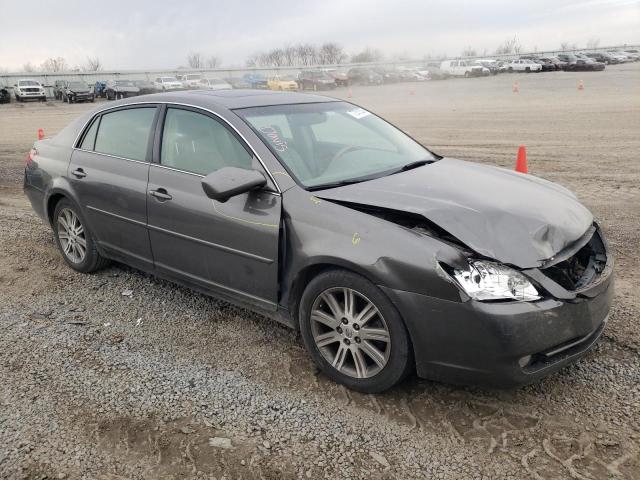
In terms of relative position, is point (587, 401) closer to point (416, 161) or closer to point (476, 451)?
point (476, 451)

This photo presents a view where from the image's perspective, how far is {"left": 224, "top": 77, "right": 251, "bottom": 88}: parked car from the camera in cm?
5270

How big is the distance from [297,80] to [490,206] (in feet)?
164

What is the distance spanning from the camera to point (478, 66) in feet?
185

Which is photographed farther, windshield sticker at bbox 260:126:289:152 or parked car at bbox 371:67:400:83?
parked car at bbox 371:67:400:83

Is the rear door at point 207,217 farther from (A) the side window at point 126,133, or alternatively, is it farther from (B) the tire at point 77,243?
(B) the tire at point 77,243

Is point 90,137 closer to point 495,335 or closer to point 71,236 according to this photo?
point 71,236

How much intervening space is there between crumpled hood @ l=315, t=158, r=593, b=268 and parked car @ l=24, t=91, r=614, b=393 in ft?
0.04

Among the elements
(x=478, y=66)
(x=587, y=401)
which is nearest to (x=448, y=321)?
(x=587, y=401)

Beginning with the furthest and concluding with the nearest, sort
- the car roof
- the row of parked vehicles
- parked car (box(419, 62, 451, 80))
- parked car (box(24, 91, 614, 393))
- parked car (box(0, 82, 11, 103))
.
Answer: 1. parked car (box(419, 62, 451, 80))
2. the row of parked vehicles
3. parked car (box(0, 82, 11, 103))
4. the car roof
5. parked car (box(24, 91, 614, 393))

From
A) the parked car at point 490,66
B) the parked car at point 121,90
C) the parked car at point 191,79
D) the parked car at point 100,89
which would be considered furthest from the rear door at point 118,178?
the parked car at point 490,66

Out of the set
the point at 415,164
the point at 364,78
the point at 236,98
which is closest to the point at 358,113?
the point at 415,164

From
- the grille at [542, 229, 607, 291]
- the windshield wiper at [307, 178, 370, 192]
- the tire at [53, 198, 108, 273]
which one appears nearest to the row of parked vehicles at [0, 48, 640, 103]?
the tire at [53, 198, 108, 273]

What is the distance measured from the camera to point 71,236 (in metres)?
5.18

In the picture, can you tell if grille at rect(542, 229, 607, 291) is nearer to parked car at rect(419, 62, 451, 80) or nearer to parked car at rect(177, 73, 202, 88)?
parked car at rect(177, 73, 202, 88)
